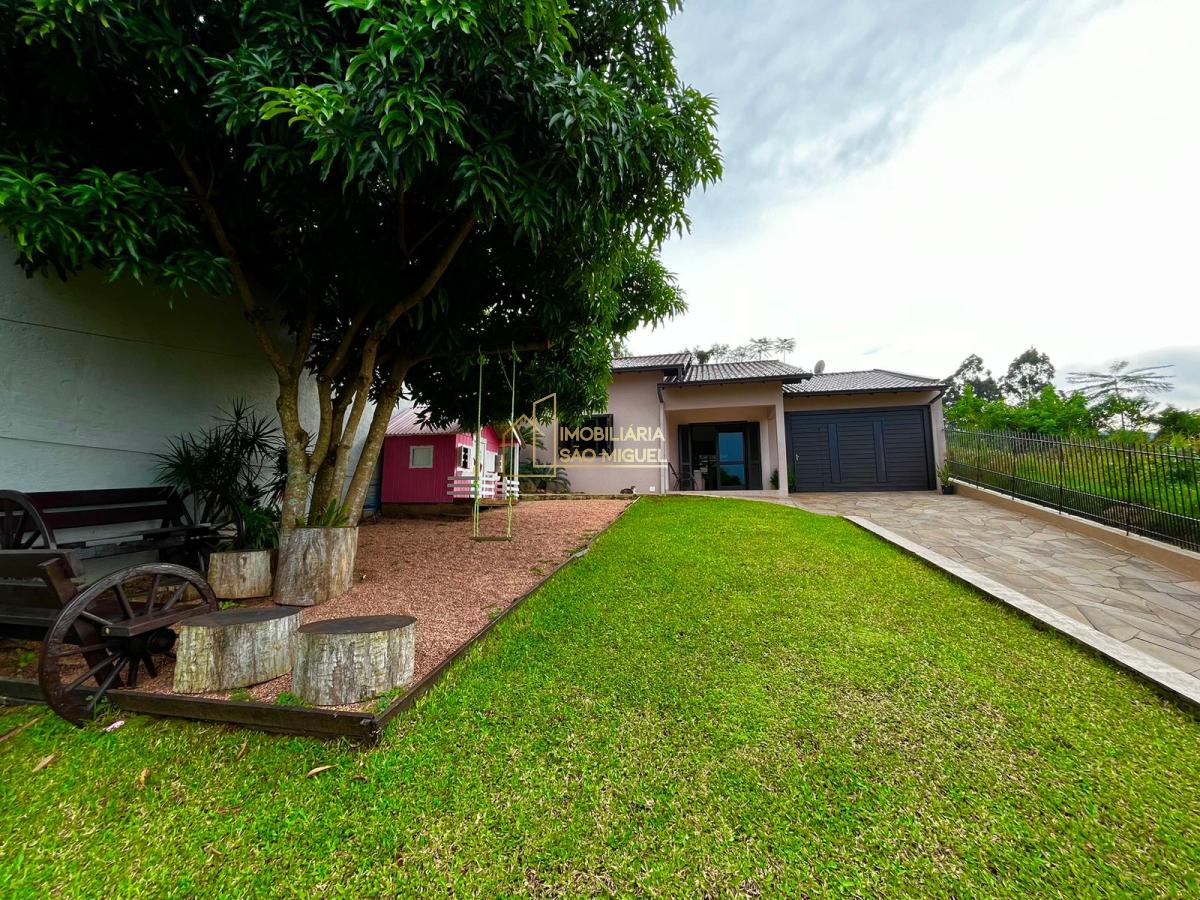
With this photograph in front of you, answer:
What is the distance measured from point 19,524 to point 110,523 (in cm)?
58

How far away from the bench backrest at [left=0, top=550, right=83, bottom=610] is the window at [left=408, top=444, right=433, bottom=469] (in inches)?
254

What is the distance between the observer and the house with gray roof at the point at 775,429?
11289mm

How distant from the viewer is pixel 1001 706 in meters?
2.13

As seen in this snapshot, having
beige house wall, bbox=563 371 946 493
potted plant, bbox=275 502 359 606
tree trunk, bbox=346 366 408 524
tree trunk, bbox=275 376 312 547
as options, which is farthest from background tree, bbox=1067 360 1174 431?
tree trunk, bbox=275 376 312 547

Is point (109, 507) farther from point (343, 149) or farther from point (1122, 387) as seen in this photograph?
point (1122, 387)

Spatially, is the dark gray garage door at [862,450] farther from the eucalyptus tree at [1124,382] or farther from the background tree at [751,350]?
the background tree at [751,350]

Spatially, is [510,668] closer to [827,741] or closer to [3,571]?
[827,741]

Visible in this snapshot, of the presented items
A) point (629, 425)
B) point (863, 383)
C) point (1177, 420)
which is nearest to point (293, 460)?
point (629, 425)

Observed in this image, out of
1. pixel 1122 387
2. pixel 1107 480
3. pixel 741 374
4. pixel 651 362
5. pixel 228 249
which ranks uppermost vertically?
pixel 1122 387

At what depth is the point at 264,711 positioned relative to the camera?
2.00 meters

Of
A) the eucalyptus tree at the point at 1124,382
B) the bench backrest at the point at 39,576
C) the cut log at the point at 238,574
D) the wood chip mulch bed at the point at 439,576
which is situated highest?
the eucalyptus tree at the point at 1124,382

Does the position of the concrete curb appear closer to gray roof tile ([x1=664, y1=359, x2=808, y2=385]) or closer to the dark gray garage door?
Answer: gray roof tile ([x1=664, y1=359, x2=808, y2=385])

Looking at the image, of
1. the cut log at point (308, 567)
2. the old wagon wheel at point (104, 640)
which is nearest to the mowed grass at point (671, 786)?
the old wagon wheel at point (104, 640)

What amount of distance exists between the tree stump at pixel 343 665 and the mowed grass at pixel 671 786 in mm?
222
